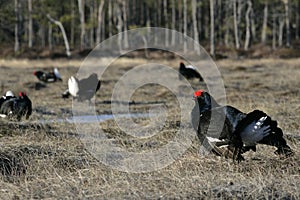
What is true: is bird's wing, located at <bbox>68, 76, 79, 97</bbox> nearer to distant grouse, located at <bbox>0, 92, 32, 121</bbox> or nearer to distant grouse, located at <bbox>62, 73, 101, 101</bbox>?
distant grouse, located at <bbox>62, 73, 101, 101</bbox>

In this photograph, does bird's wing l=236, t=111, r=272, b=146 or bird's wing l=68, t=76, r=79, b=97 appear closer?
bird's wing l=236, t=111, r=272, b=146

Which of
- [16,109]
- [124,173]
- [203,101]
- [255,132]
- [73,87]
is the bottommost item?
[73,87]

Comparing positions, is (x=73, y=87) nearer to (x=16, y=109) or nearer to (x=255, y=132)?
(x=16, y=109)

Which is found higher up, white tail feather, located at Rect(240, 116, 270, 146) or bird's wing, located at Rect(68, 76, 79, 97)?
white tail feather, located at Rect(240, 116, 270, 146)

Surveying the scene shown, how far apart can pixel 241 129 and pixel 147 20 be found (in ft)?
175

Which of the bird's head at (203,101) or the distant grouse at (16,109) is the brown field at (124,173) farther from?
the bird's head at (203,101)

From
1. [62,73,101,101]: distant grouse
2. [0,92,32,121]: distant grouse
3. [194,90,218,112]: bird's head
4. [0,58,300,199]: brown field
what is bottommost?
[62,73,101,101]: distant grouse

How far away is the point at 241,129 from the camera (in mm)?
4977

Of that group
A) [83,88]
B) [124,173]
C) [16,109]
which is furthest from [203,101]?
[83,88]

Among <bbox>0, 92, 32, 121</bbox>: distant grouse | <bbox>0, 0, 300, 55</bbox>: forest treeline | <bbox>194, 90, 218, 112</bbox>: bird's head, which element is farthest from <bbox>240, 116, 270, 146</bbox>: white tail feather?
<bbox>0, 0, 300, 55</bbox>: forest treeline

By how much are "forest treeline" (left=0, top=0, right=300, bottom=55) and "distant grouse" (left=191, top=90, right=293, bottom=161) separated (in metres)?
27.8

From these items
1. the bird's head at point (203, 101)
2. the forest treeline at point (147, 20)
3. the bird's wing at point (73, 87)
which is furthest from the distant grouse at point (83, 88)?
the forest treeline at point (147, 20)

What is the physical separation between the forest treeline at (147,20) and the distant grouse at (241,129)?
27786 mm

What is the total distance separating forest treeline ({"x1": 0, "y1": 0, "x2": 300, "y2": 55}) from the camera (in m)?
41.1
